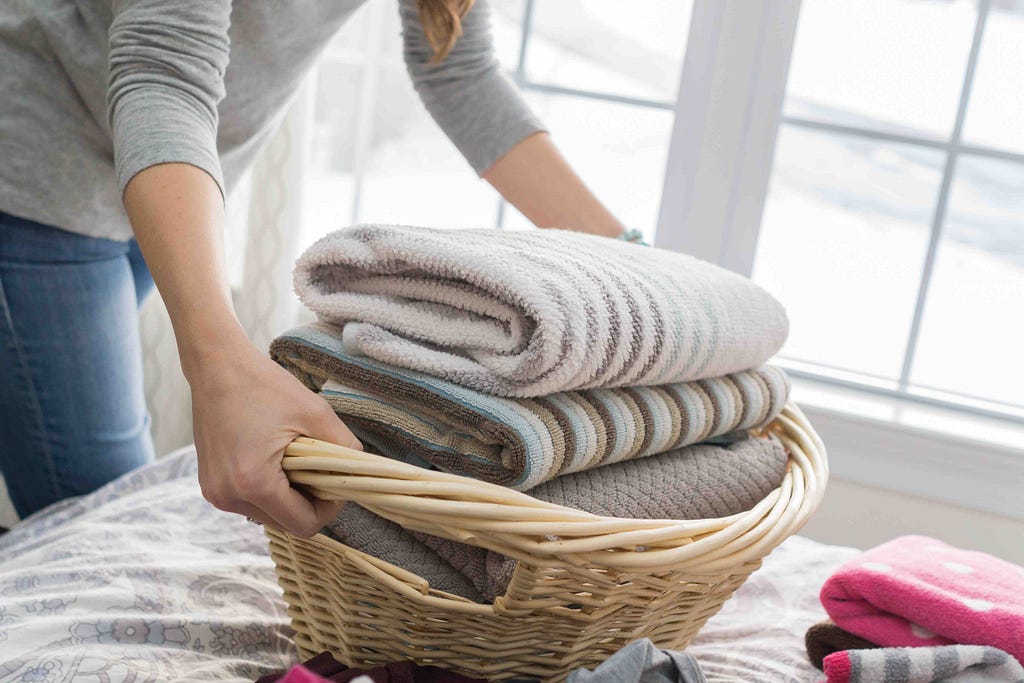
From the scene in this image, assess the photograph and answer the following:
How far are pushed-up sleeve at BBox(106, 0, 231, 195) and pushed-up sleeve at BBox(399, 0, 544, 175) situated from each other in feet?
1.36

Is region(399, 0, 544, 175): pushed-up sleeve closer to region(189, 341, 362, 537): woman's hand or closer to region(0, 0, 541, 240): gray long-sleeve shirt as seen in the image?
region(0, 0, 541, 240): gray long-sleeve shirt

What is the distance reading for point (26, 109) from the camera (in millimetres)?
951

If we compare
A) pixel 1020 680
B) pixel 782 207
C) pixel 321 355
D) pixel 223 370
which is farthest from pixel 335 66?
pixel 1020 680

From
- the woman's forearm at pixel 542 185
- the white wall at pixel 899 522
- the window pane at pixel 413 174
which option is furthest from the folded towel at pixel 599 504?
the window pane at pixel 413 174

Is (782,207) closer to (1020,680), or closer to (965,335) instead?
(965,335)

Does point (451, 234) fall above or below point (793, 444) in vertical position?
above

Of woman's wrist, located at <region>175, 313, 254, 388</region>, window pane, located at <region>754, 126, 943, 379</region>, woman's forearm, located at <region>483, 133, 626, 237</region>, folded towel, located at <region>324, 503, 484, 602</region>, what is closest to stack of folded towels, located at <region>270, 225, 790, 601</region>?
folded towel, located at <region>324, 503, 484, 602</region>

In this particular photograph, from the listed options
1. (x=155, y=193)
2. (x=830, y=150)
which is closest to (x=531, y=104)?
(x=830, y=150)

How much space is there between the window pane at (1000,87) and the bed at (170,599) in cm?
81

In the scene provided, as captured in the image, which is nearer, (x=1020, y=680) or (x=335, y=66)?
(x=1020, y=680)

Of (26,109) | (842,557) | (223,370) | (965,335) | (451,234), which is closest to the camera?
(223,370)

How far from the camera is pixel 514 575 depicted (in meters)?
0.54

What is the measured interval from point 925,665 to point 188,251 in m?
0.59

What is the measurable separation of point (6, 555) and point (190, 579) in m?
0.25
